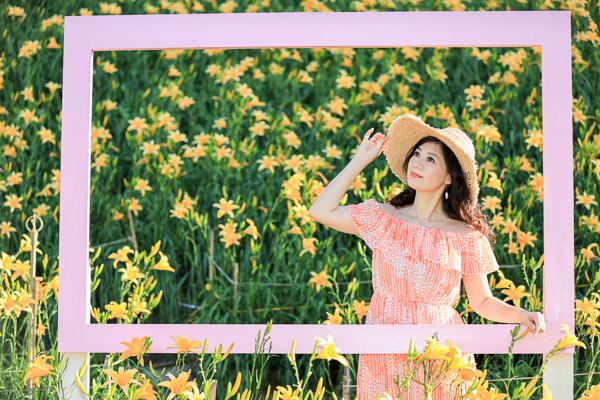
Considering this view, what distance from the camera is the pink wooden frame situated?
4.75 feet

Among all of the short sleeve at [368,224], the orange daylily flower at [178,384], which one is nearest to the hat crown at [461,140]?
the short sleeve at [368,224]

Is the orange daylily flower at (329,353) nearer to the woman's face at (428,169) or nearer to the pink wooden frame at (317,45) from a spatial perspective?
the pink wooden frame at (317,45)

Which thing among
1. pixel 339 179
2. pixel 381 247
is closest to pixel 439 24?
pixel 339 179

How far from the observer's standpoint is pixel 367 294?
2.53 metres

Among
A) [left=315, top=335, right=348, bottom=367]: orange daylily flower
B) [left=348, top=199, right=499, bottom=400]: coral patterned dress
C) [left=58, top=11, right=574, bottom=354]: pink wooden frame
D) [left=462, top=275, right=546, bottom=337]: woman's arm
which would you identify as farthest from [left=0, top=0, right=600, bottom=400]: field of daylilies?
[left=315, top=335, right=348, bottom=367]: orange daylily flower

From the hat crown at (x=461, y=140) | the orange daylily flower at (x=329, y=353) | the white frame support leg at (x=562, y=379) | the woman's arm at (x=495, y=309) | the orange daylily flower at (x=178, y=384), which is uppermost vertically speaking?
the hat crown at (x=461, y=140)

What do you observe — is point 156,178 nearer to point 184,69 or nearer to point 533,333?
point 184,69

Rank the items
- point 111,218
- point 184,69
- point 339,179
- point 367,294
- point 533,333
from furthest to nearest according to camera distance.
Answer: point 184,69 < point 111,218 < point 367,294 < point 339,179 < point 533,333


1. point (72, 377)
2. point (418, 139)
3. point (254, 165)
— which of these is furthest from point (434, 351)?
point (254, 165)

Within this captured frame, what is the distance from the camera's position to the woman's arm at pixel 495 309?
1.44 meters

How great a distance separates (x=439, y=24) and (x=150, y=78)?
7.11 ft

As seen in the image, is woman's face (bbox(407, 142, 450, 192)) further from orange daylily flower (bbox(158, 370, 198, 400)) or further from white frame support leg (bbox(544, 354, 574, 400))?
orange daylily flower (bbox(158, 370, 198, 400))

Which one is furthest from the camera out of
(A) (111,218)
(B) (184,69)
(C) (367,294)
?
(B) (184,69)

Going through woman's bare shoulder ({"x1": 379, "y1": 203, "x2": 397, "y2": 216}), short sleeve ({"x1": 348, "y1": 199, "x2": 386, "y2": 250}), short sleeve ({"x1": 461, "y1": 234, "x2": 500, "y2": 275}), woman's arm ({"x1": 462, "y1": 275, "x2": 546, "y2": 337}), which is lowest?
woman's arm ({"x1": 462, "y1": 275, "x2": 546, "y2": 337})
